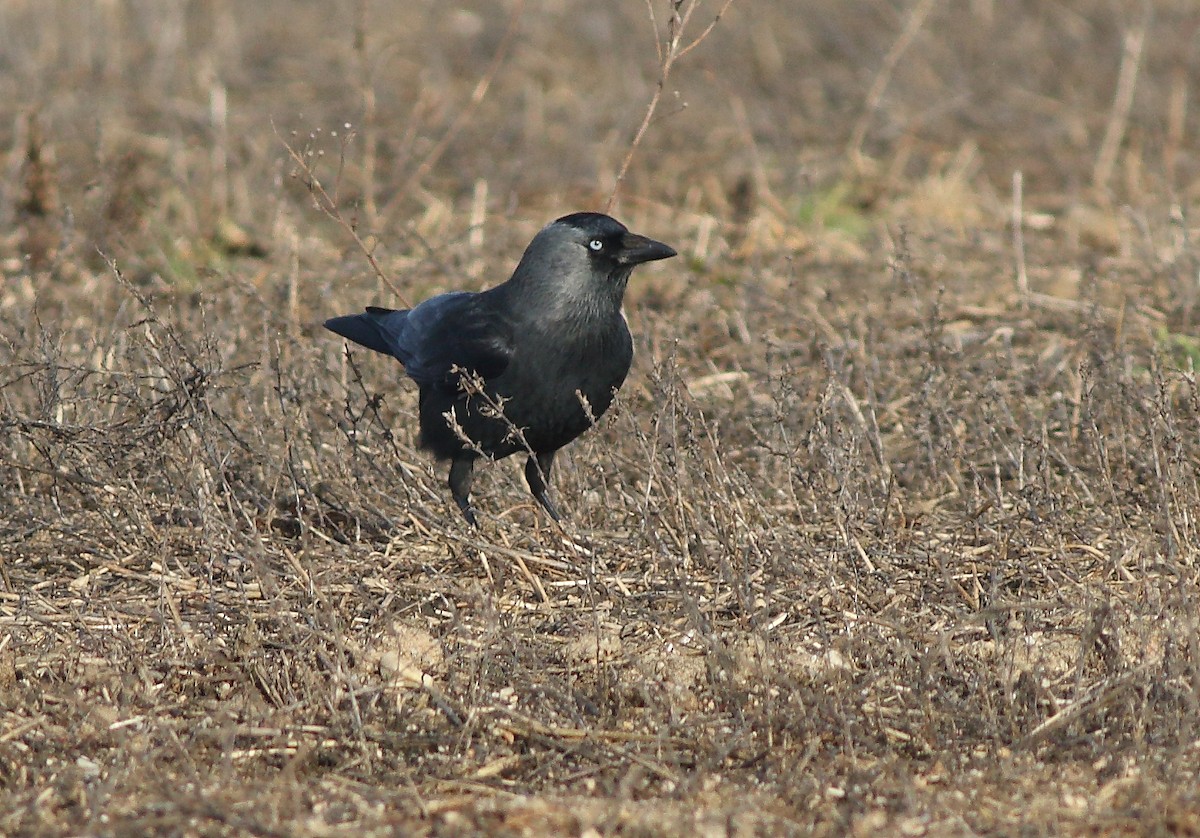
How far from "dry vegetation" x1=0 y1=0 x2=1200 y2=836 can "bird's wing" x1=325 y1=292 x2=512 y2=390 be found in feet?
0.71

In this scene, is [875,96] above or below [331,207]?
below

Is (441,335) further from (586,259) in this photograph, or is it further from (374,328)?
(586,259)

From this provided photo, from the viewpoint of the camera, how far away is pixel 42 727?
12.4 feet

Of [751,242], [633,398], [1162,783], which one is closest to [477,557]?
[633,398]

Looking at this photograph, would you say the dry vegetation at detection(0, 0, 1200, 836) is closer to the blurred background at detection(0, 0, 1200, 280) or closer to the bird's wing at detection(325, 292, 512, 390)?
the blurred background at detection(0, 0, 1200, 280)

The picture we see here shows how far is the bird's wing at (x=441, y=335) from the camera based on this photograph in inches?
195

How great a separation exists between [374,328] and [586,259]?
834 millimetres

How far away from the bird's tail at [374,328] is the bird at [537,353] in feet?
0.36

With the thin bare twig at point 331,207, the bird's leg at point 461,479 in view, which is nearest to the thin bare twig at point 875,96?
the thin bare twig at point 331,207

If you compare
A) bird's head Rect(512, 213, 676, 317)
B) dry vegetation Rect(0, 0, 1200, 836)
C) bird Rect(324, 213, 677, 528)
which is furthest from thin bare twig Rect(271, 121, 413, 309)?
bird's head Rect(512, 213, 676, 317)

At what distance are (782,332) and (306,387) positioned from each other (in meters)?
2.38

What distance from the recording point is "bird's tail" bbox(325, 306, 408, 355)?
5352mm

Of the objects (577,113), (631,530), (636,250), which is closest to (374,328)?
(636,250)

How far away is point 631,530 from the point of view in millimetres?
4785
